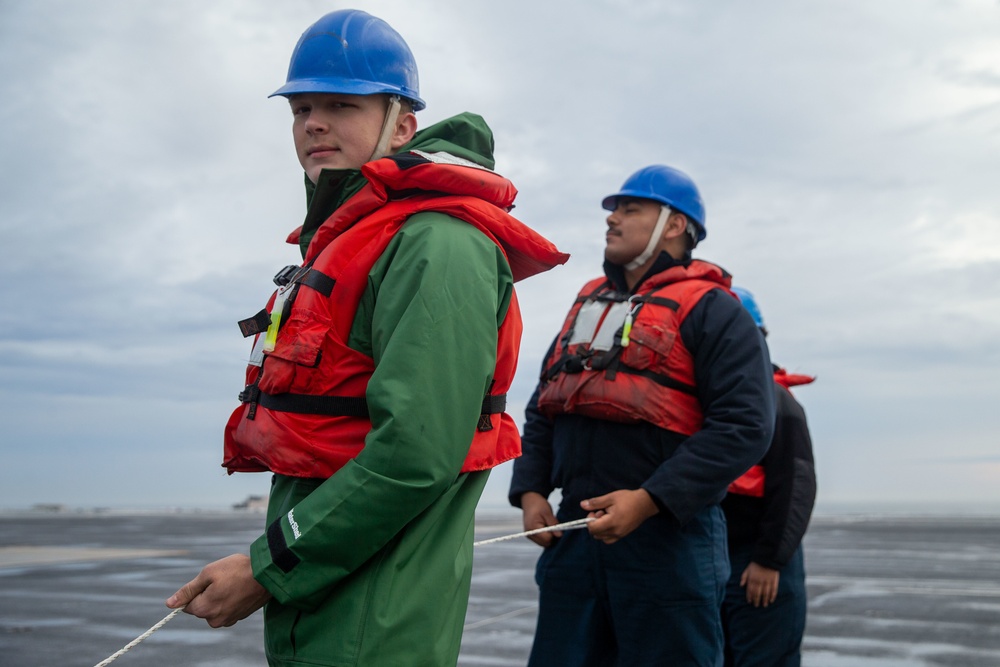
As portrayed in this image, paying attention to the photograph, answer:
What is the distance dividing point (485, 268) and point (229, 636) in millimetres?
5584

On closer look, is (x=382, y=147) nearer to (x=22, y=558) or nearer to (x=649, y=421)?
(x=649, y=421)

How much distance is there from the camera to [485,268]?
209 cm

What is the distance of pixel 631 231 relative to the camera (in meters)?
4.22

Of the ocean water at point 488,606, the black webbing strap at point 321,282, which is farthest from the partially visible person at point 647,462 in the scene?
the ocean water at point 488,606

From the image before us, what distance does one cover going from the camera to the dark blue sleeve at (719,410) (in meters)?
3.47

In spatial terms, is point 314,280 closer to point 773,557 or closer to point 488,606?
point 773,557

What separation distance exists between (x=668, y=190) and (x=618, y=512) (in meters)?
1.51

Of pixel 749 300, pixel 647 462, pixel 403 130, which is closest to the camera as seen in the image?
pixel 403 130

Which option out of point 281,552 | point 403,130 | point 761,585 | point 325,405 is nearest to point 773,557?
point 761,585

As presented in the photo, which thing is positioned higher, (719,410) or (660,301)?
(660,301)

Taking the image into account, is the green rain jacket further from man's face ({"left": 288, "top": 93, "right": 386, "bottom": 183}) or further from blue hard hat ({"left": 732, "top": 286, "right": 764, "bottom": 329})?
blue hard hat ({"left": 732, "top": 286, "right": 764, "bottom": 329})

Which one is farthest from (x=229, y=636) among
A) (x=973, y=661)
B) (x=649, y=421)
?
(x=973, y=661)

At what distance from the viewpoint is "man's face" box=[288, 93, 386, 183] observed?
235cm

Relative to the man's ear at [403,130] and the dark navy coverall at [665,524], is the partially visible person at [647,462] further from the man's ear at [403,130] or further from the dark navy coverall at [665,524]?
the man's ear at [403,130]
